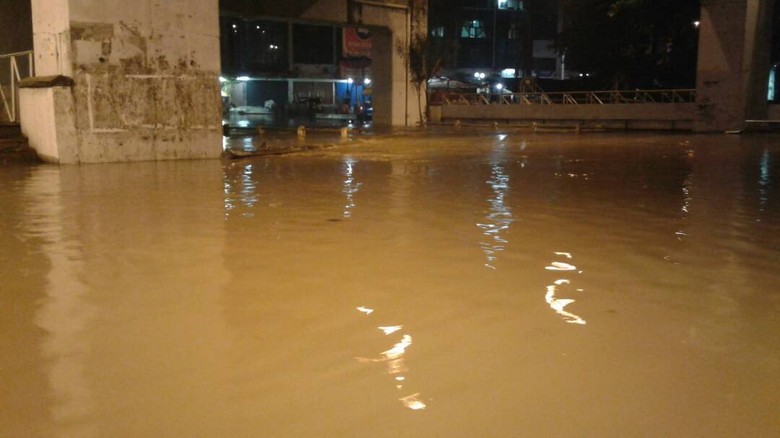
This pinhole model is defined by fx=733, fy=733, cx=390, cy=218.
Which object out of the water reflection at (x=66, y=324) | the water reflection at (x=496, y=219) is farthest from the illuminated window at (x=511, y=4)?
the water reflection at (x=66, y=324)

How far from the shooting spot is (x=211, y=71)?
56.2 ft

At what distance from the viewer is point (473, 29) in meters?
77.2

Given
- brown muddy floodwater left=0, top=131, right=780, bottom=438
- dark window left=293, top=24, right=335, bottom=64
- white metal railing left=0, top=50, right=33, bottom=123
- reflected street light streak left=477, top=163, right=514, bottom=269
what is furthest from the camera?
dark window left=293, top=24, right=335, bottom=64

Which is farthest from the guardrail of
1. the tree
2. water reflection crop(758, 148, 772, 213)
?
water reflection crop(758, 148, 772, 213)

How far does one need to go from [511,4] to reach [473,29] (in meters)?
7.07

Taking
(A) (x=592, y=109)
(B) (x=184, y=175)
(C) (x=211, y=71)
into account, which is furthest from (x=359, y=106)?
(B) (x=184, y=175)

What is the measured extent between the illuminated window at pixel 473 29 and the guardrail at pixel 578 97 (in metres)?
29.1

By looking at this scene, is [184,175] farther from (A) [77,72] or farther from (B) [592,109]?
(B) [592,109]

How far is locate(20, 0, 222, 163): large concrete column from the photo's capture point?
15352 mm

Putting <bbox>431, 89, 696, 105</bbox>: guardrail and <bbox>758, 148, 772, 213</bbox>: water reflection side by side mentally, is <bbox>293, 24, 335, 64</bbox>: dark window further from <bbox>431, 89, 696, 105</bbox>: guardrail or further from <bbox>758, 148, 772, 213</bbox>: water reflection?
<bbox>758, 148, 772, 213</bbox>: water reflection

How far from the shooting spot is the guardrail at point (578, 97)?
37.3 meters

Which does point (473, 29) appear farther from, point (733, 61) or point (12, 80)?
point (12, 80)

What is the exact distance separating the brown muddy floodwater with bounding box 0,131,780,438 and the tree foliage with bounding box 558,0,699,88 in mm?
34465

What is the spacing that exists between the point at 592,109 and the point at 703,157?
19.9 metres
